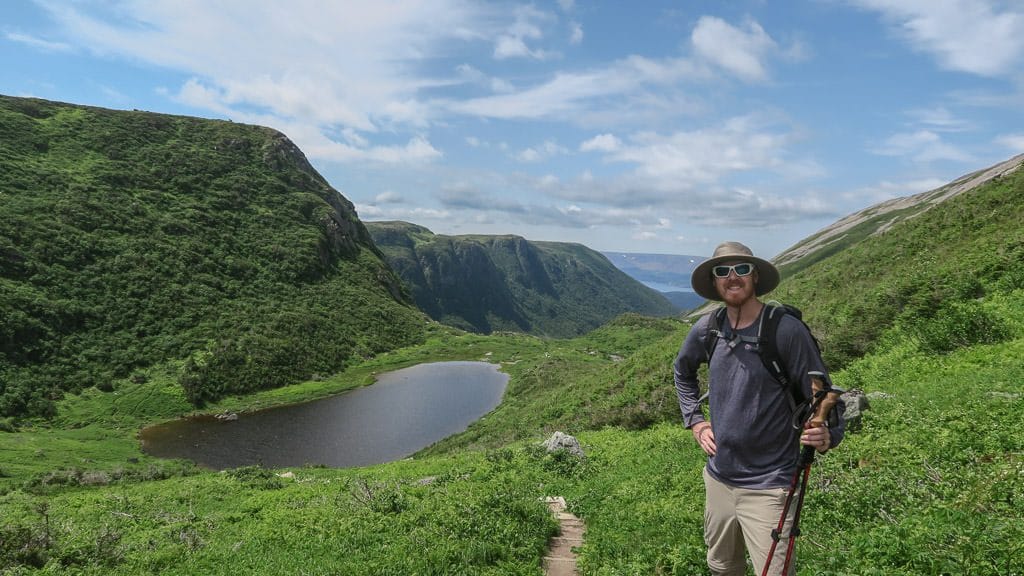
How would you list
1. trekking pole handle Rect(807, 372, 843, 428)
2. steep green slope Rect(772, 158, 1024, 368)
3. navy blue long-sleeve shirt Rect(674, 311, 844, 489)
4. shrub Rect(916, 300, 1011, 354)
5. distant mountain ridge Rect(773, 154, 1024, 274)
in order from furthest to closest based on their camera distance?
distant mountain ridge Rect(773, 154, 1024, 274)
steep green slope Rect(772, 158, 1024, 368)
shrub Rect(916, 300, 1011, 354)
navy blue long-sleeve shirt Rect(674, 311, 844, 489)
trekking pole handle Rect(807, 372, 843, 428)

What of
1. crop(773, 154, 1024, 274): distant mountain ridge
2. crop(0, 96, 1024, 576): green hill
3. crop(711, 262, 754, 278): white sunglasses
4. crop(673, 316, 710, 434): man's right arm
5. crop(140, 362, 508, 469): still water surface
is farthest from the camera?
crop(773, 154, 1024, 274): distant mountain ridge

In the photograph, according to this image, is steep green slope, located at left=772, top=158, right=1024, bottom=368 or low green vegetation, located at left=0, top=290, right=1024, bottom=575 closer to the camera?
low green vegetation, located at left=0, top=290, right=1024, bottom=575

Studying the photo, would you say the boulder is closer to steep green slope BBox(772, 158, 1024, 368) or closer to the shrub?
steep green slope BBox(772, 158, 1024, 368)

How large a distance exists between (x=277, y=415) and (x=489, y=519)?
8412 centimetres

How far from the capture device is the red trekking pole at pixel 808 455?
14.2 feet

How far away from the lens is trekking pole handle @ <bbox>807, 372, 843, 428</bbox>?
4.30 m

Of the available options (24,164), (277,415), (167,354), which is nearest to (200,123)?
(24,164)

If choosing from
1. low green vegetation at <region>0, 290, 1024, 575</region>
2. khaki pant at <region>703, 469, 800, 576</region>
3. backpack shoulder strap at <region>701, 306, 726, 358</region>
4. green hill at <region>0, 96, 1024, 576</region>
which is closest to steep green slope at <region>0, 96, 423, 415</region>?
green hill at <region>0, 96, 1024, 576</region>

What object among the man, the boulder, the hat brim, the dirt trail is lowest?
the boulder

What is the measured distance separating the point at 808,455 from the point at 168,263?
143717 millimetres

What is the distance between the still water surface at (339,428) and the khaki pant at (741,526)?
61.8 m

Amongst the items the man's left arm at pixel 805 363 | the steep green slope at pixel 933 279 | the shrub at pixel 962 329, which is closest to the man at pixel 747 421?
the man's left arm at pixel 805 363

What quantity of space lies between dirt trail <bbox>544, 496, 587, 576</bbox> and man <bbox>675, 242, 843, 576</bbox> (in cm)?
506

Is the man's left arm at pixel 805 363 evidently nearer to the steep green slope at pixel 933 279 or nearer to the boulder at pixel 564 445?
the boulder at pixel 564 445
